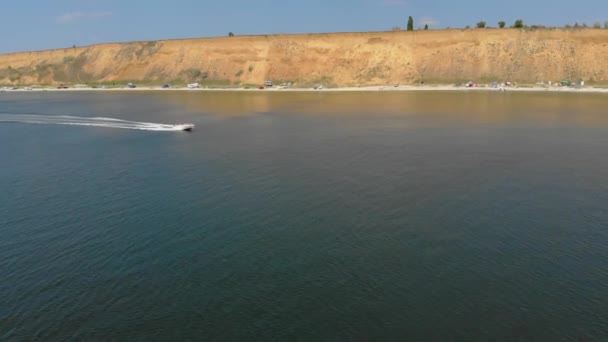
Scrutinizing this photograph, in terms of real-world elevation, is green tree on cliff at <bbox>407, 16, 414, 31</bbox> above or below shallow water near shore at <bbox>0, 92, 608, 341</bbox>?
above

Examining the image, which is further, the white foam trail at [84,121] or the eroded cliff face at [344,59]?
the eroded cliff face at [344,59]

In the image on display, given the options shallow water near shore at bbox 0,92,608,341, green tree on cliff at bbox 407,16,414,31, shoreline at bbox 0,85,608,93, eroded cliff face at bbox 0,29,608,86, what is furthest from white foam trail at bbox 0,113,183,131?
green tree on cliff at bbox 407,16,414,31

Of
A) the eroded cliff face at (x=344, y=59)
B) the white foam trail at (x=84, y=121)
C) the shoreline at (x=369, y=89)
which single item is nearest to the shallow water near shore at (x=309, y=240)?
the white foam trail at (x=84, y=121)

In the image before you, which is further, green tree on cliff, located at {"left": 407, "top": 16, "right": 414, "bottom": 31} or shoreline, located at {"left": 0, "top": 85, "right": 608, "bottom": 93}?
green tree on cliff, located at {"left": 407, "top": 16, "right": 414, "bottom": 31}

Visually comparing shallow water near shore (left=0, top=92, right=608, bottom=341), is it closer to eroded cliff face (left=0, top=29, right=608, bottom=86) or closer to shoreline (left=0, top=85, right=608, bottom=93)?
shoreline (left=0, top=85, right=608, bottom=93)

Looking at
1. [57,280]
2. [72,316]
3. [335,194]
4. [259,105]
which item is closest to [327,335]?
[72,316]

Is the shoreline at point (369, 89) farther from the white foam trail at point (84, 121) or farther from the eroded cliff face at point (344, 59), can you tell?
the white foam trail at point (84, 121)

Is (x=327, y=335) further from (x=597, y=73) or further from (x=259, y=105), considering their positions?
(x=597, y=73)
